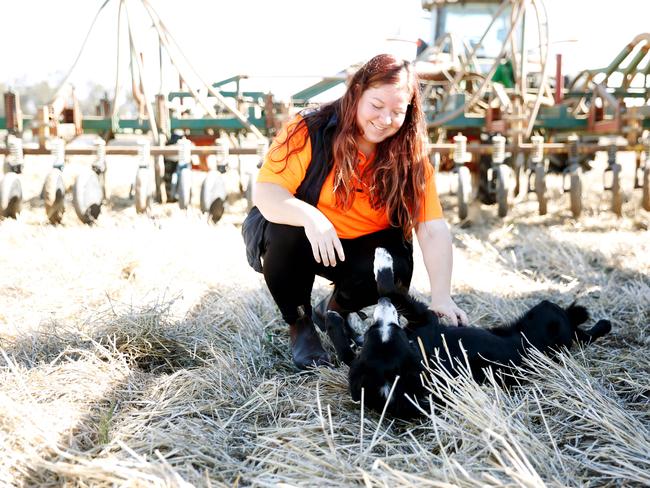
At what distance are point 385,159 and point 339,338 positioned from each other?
610mm

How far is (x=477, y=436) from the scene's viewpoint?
5.38 ft

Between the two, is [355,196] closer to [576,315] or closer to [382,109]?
[382,109]

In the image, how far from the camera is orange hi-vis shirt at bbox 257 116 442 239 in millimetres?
2283

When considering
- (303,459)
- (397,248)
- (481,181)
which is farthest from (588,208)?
(303,459)

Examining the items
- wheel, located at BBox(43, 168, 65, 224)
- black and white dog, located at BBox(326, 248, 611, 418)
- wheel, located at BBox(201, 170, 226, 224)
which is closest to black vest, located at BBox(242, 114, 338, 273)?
black and white dog, located at BBox(326, 248, 611, 418)

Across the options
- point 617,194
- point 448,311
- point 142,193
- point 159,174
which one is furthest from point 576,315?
point 159,174

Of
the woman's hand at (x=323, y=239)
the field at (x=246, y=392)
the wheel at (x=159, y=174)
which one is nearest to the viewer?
the field at (x=246, y=392)

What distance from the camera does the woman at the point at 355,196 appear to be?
2170 millimetres

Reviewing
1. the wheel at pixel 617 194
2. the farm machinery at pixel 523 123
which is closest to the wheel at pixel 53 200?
the farm machinery at pixel 523 123

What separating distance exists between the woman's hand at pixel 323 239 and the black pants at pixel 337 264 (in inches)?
9.8

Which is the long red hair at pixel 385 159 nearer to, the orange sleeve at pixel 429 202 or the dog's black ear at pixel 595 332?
the orange sleeve at pixel 429 202

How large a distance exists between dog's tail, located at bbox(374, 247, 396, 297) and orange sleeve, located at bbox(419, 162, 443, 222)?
0.87 feet

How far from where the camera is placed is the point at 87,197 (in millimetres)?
5383

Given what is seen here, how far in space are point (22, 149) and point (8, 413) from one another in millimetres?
4689
